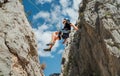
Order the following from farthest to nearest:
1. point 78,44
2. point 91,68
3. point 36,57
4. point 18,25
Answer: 1. point 78,44
2. point 91,68
3. point 36,57
4. point 18,25

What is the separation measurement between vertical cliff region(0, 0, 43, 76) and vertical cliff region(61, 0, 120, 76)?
8.73 meters

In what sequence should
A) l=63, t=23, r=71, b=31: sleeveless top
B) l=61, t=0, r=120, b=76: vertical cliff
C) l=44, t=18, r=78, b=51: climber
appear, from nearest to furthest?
l=61, t=0, r=120, b=76: vertical cliff < l=44, t=18, r=78, b=51: climber < l=63, t=23, r=71, b=31: sleeveless top

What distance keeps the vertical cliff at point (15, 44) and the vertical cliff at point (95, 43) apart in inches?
344

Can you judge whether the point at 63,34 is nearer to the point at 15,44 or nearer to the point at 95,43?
the point at 95,43

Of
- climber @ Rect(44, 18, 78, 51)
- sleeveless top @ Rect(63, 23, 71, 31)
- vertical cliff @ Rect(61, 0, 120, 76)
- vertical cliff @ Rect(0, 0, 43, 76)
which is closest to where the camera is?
vertical cliff @ Rect(0, 0, 43, 76)

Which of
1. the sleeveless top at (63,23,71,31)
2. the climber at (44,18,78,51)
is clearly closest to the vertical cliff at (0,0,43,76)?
the climber at (44,18,78,51)

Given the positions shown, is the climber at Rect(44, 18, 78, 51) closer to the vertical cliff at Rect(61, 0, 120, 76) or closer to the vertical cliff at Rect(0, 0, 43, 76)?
the vertical cliff at Rect(61, 0, 120, 76)

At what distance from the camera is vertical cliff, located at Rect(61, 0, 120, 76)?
69.4 ft

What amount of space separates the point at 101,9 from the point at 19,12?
1194 cm

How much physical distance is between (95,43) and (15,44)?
13658 mm

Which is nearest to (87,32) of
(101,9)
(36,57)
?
(101,9)

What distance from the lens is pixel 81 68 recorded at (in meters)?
26.2

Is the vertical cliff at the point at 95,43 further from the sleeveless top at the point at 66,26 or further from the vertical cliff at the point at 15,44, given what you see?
the vertical cliff at the point at 15,44

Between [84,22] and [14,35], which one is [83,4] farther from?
[14,35]
